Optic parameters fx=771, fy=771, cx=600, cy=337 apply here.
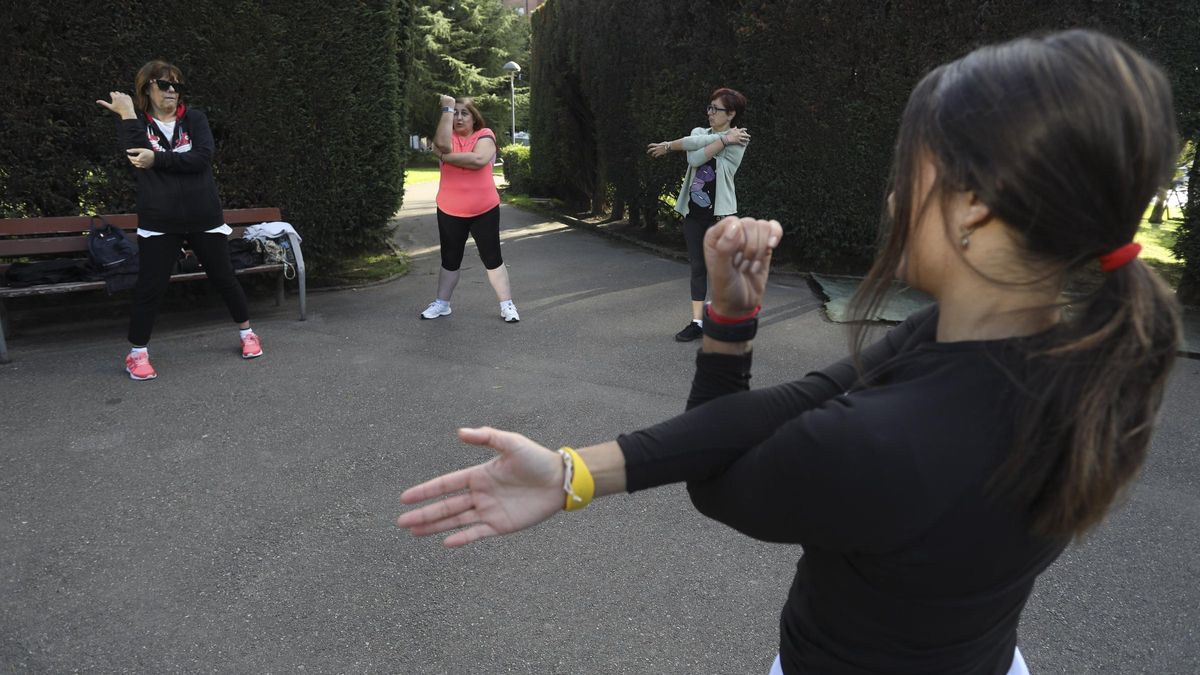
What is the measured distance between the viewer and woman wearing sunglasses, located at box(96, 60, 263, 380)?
5.23 metres

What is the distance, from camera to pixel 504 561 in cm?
332

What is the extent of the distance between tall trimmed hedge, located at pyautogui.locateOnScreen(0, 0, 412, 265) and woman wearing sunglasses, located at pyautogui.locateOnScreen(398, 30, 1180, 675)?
22.5 feet

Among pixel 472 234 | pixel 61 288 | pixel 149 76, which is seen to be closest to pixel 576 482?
pixel 149 76

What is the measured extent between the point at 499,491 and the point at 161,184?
5184 mm

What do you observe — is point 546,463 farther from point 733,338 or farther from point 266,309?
point 266,309

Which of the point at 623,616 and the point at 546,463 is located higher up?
the point at 546,463

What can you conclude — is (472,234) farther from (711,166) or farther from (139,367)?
(139,367)

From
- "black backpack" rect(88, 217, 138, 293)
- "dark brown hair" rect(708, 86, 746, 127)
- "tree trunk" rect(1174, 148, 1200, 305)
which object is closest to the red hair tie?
"dark brown hair" rect(708, 86, 746, 127)

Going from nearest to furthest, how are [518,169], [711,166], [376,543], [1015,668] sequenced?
[1015,668], [376,543], [711,166], [518,169]

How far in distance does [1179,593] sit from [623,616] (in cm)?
232

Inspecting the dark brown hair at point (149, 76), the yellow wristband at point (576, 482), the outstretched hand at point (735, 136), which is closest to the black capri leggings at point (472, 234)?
the outstretched hand at point (735, 136)

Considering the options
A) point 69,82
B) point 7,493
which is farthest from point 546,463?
point 69,82

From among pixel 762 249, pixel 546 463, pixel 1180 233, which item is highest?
pixel 762 249

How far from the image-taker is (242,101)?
7.05m
